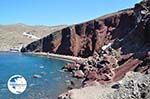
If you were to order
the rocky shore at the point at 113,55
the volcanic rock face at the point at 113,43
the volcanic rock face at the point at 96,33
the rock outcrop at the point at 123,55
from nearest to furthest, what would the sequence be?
the rocky shore at the point at 113,55
the rock outcrop at the point at 123,55
the volcanic rock face at the point at 113,43
the volcanic rock face at the point at 96,33

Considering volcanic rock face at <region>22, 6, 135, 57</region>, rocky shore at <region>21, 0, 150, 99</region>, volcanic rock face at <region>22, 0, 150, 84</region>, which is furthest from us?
volcanic rock face at <region>22, 6, 135, 57</region>

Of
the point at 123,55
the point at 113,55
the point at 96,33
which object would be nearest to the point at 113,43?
the point at 113,55

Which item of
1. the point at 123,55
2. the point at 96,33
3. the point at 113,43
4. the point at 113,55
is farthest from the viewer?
the point at 96,33

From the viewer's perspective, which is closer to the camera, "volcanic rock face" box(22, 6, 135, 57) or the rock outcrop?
the rock outcrop

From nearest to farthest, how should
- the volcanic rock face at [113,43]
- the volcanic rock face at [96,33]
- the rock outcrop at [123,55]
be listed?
1. the rock outcrop at [123,55]
2. the volcanic rock face at [113,43]
3. the volcanic rock face at [96,33]

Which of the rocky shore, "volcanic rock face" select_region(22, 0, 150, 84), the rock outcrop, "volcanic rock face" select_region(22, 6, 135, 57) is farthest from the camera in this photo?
"volcanic rock face" select_region(22, 6, 135, 57)

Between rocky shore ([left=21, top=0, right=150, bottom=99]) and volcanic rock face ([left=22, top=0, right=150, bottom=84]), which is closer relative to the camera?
rocky shore ([left=21, top=0, right=150, bottom=99])

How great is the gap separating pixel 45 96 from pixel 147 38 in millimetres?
48475

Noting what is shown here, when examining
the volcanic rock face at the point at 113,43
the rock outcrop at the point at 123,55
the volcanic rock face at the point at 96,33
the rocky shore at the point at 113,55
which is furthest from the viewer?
the volcanic rock face at the point at 96,33

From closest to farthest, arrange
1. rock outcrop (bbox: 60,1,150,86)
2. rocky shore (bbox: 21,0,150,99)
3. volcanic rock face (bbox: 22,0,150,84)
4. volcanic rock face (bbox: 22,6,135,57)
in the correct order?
1. rocky shore (bbox: 21,0,150,99)
2. rock outcrop (bbox: 60,1,150,86)
3. volcanic rock face (bbox: 22,0,150,84)
4. volcanic rock face (bbox: 22,6,135,57)

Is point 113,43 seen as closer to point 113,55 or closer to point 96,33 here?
point 113,55

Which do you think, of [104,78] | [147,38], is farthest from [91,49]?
[104,78]

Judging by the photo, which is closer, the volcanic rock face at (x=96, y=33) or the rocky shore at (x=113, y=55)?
the rocky shore at (x=113, y=55)

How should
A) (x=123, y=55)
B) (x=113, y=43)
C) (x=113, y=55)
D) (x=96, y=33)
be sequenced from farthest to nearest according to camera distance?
1. (x=96, y=33)
2. (x=113, y=43)
3. (x=113, y=55)
4. (x=123, y=55)
